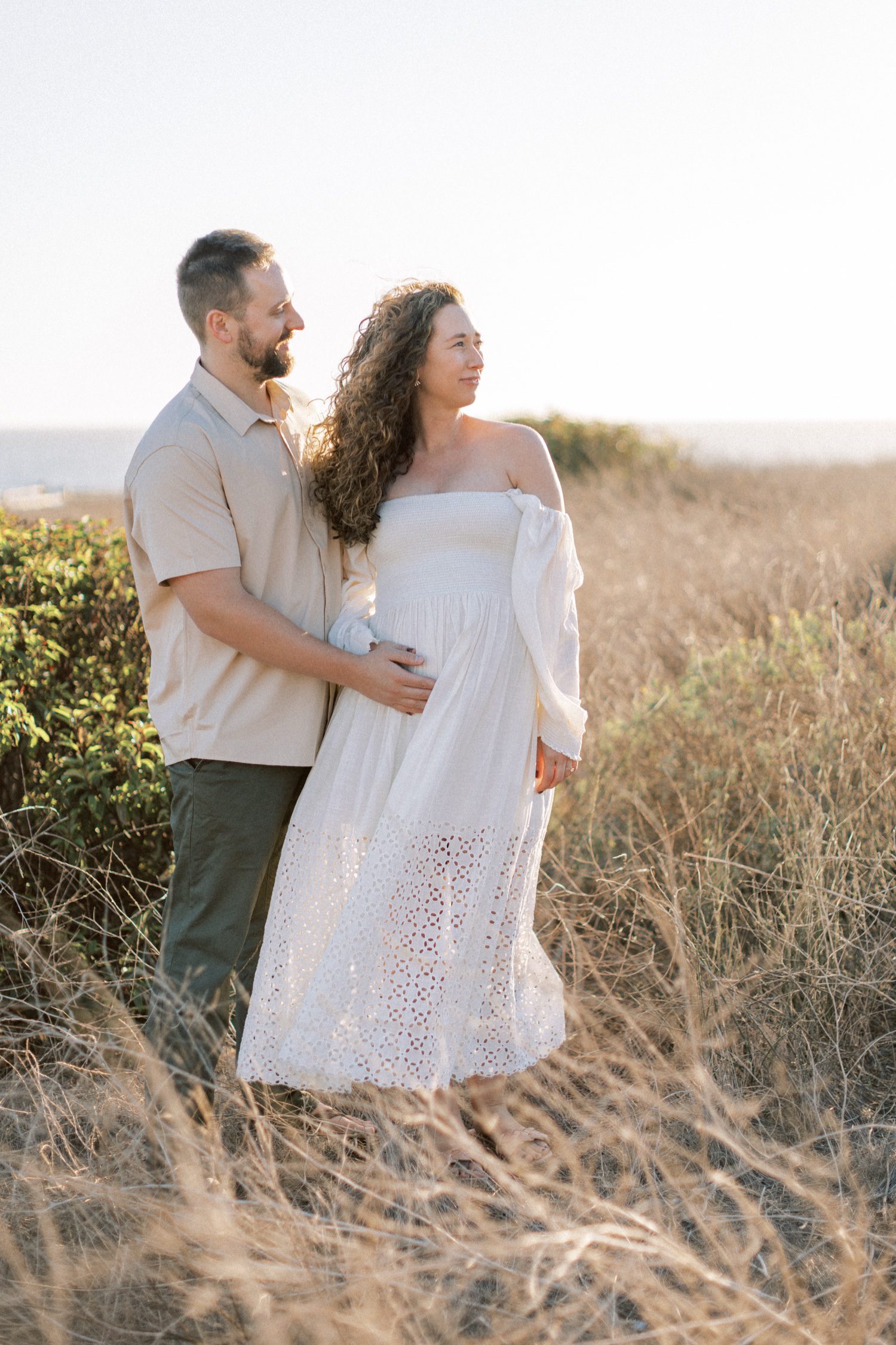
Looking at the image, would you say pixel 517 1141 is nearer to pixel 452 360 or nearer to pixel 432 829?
pixel 432 829

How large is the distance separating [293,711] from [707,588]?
16.4 feet

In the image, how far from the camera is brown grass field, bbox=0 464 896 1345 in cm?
205

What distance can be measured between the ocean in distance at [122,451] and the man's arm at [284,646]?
108 centimetres

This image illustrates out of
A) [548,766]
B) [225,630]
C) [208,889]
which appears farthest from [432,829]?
[225,630]

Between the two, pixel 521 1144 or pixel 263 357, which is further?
pixel 521 1144

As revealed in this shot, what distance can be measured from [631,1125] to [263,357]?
2.09 m

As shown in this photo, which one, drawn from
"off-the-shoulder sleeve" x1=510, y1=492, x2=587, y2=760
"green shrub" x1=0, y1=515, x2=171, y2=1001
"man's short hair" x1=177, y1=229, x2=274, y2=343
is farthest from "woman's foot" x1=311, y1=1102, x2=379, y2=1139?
"man's short hair" x1=177, y1=229, x2=274, y2=343

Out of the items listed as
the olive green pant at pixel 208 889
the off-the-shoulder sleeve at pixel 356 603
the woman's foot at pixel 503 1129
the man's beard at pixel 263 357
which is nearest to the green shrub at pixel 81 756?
the olive green pant at pixel 208 889

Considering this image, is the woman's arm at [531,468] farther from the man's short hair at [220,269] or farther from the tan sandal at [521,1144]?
the tan sandal at [521,1144]

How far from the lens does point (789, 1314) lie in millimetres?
1966

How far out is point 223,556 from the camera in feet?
9.00

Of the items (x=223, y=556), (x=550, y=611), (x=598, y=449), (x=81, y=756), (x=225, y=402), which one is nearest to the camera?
(x=223, y=556)

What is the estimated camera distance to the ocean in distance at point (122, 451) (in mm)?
20281

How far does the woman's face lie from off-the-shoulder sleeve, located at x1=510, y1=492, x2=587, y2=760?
0.31m
